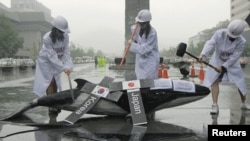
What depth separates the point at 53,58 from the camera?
6.82 metres

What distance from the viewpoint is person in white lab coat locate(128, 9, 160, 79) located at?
21.7 feet

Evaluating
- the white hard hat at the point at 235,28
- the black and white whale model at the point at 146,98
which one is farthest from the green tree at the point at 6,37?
the white hard hat at the point at 235,28

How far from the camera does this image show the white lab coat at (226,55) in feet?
22.8

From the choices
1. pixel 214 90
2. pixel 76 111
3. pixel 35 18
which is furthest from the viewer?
pixel 35 18

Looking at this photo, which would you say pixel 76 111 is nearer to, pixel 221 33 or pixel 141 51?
pixel 141 51

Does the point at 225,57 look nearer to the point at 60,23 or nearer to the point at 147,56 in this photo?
the point at 147,56

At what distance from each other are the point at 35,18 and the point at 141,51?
4492 inches

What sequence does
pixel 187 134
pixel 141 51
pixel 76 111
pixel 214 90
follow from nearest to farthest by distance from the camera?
pixel 187 134 → pixel 76 111 → pixel 141 51 → pixel 214 90

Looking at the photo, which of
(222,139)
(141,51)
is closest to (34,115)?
(141,51)

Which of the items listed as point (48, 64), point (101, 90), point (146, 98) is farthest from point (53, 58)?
point (146, 98)

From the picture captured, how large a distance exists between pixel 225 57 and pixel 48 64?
3106 mm

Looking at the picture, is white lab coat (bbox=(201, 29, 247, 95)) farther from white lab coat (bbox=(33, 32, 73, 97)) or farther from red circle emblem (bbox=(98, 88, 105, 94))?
white lab coat (bbox=(33, 32, 73, 97))

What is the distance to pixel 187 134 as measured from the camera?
203 inches

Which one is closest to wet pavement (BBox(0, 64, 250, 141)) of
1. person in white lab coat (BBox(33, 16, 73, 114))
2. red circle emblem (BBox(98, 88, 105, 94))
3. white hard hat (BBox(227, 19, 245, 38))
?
red circle emblem (BBox(98, 88, 105, 94))
